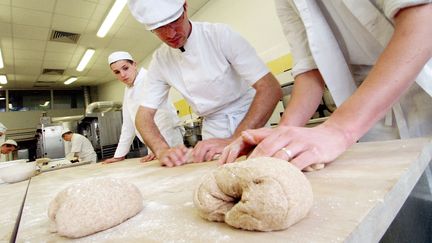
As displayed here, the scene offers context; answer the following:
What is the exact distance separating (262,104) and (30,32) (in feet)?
18.1

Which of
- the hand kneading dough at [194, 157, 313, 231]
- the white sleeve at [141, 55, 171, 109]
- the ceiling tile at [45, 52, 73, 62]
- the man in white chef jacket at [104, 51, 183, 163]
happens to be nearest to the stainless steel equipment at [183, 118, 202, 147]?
the man in white chef jacket at [104, 51, 183, 163]

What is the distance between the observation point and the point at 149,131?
5.64ft

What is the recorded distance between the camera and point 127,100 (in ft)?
9.68

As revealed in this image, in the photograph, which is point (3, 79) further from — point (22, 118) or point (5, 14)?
point (5, 14)

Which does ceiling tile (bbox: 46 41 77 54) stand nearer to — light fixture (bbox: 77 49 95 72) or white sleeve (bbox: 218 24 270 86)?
light fixture (bbox: 77 49 95 72)

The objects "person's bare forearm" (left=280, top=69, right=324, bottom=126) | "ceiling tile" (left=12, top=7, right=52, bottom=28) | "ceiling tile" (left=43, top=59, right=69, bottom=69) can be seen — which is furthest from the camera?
"ceiling tile" (left=43, top=59, right=69, bottom=69)

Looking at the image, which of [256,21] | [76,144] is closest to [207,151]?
[256,21]

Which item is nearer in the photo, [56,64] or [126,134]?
[126,134]

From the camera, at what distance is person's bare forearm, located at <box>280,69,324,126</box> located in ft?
3.05

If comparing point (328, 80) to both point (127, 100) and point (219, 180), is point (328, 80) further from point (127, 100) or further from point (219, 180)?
point (127, 100)

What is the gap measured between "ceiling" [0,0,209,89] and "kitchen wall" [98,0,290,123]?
0.44m

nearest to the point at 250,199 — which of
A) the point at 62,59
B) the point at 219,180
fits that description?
the point at 219,180

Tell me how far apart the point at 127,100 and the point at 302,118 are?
2399mm

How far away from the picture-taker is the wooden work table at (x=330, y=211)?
0.33 meters
